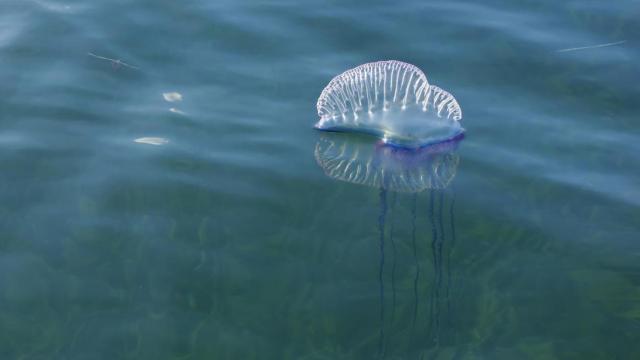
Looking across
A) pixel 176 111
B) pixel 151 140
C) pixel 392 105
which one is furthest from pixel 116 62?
pixel 392 105

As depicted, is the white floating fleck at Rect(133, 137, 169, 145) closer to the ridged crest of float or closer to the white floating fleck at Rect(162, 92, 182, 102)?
the white floating fleck at Rect(162, 92, 182, 102)

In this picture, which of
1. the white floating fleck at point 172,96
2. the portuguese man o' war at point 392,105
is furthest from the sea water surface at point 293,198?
the portuguese man o' war at point 392,105

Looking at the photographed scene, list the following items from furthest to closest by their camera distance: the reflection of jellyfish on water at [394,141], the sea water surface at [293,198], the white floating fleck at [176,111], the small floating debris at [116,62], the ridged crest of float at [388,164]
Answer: the small floating debris at [116,62] → the white floating fleck at [176,111] → the ridged crest of float at [388,164] → the reflection of jellyfish on water at [394,141] → the sea water surface at [293,198]

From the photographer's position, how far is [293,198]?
18.2ft

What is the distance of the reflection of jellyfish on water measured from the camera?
540 cm

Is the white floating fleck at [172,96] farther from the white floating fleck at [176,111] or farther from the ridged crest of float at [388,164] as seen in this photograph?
the ridged crest of float at [388,164]

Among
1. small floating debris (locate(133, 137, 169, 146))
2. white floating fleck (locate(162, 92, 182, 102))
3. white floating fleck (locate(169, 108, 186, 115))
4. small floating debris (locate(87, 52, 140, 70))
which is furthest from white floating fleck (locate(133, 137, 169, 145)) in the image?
small floating debris (locate(87, 52, 140, 70))

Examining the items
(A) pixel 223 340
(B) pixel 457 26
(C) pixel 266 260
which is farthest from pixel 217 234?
(B) pixel 457 26

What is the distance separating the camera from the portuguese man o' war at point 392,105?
17.8ft

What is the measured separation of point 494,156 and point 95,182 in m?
2.69

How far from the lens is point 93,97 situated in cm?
612

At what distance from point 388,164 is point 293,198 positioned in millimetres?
677

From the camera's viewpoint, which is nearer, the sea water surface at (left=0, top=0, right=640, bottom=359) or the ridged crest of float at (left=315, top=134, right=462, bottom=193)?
the sea water surface at (left=0, top=0, right=640, bottom=359)

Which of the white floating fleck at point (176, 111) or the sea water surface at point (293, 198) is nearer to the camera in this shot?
the sea water surface at point (293, 198)
